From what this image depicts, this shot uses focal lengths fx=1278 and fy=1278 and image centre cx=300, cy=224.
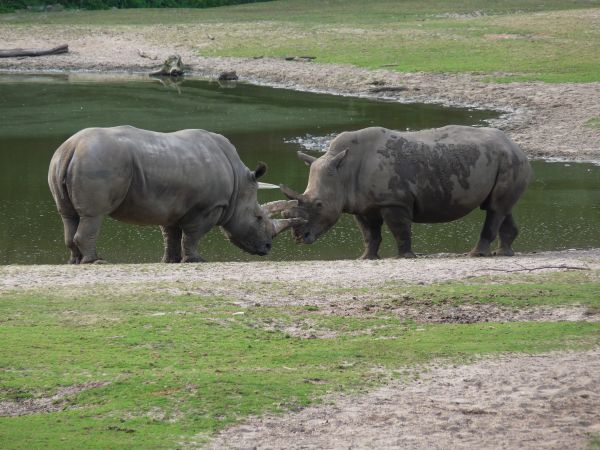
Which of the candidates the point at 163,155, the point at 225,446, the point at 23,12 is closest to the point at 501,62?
the point at 163,155

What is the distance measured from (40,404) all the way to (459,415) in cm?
269

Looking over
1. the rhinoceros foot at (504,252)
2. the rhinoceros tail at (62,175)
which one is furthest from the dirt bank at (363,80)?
the rhinoceros tail at (62,175)

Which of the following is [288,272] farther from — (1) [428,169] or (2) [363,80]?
(2) [363,80]

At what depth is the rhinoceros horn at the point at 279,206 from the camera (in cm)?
1669

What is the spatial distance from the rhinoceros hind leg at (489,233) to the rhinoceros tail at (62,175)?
5.26m

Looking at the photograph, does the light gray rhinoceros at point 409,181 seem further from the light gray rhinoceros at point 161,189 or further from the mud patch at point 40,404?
the mud patch at point 40,404

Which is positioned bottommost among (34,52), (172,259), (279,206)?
(34,52)

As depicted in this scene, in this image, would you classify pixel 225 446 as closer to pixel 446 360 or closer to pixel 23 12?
pixel 446 360

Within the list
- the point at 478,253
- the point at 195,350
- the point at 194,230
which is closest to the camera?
the point at 195,350

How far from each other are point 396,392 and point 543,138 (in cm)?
1903

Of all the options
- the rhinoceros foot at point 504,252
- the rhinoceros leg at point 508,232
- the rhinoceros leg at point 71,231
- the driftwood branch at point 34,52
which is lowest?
the driftwood branch at point 34,52

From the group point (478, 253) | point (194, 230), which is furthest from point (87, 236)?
point (478, 253)

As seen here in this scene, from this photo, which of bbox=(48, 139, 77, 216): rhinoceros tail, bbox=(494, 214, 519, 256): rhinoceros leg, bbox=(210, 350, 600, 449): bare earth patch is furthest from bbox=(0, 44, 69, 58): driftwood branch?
bbox=(210, 350, 600, 449): bare earth patch

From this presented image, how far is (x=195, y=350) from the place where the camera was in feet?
31.3
